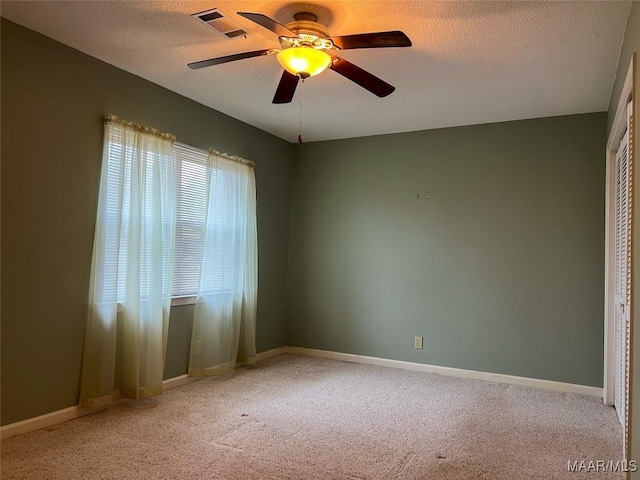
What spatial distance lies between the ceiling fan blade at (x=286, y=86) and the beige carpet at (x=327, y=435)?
2138mm

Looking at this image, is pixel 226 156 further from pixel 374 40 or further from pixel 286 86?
pixel 374 40

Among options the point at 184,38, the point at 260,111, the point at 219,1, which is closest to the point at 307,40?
the point at 219,1

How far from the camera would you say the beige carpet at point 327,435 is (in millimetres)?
2500

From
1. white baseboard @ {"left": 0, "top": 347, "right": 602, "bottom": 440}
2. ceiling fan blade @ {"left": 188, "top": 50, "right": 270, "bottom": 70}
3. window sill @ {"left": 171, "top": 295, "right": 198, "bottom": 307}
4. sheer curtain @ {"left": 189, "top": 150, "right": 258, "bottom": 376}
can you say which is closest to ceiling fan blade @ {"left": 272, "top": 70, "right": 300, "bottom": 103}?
ceiling fan blade @ {"left": 188, "top": 50, "right": 270, "bottom": 70}

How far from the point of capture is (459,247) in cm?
461

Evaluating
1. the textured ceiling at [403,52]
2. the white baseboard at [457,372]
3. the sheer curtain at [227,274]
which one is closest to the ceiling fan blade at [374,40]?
the textured ceiling at [403,52]

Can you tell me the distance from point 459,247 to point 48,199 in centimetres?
349

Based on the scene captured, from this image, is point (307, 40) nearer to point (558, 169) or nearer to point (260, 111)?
point (260, 111)

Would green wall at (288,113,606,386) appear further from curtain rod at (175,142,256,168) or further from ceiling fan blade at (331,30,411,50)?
ceiling fan blade at (331,30,411,50)

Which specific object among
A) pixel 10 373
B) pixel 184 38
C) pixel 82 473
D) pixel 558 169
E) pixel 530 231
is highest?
pixel 184 38

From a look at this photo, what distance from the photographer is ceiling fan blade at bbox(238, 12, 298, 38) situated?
2.10m

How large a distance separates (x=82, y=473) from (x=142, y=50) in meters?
2.55

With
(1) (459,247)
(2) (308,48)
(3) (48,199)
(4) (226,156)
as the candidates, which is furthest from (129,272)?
(1) (459,247)

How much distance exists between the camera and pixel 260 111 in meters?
4.36
